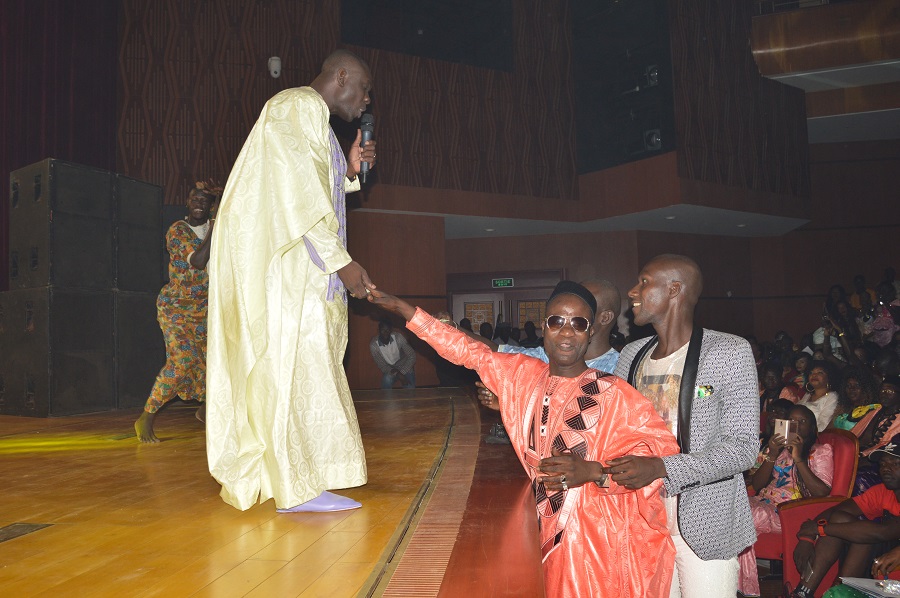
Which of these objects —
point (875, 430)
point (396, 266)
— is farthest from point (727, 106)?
point (875, 430)

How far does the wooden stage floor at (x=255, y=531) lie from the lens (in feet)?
5.88

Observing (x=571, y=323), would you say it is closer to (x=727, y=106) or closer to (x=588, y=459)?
(x=588, y=459)

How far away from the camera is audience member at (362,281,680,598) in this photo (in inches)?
68.9

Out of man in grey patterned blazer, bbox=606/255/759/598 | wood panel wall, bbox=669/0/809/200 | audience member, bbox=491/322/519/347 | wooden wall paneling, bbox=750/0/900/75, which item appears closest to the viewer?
man in grey patterned blazer, bbox=606/255/759/598

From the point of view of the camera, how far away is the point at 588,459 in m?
1.78

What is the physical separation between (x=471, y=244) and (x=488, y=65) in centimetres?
332

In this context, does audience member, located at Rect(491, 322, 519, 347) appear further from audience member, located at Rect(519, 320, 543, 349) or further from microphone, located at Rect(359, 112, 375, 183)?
microphone, located at Rect(359, 112, 375, 183)

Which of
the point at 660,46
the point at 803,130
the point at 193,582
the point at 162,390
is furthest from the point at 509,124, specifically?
the point at 193,582

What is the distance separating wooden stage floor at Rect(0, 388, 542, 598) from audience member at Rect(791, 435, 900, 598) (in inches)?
50.2

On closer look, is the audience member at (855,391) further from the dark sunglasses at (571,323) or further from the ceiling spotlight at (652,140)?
the ceiling spotlight at (652,140)

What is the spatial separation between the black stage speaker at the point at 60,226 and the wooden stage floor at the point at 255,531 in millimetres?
2532

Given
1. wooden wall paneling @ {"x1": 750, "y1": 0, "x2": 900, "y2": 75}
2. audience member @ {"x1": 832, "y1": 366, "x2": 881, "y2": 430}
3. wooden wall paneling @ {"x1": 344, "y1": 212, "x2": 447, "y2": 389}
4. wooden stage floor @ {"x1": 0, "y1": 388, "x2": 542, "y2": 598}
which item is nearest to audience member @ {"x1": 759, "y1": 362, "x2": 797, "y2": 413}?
audience member @ {"x1": 832, "y1": 366, "x2": 881, "y2": 430}

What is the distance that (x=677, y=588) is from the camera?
196cm

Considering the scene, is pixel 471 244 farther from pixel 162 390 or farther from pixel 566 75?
pixel 162 390
